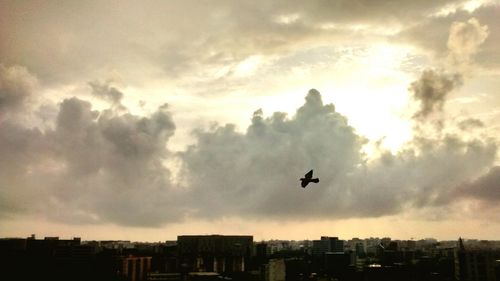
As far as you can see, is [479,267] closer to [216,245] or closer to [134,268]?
[134,268]

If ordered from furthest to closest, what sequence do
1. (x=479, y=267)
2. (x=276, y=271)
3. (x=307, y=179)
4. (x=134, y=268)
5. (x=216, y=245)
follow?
(x=216, y=245)
(x=134, y=268)
(x=276, y=271)
(x=479, y=267)
(x=307, y=179)

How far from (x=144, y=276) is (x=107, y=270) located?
31.5 ft

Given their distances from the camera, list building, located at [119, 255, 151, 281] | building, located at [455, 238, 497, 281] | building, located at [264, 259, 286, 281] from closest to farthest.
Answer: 1. building, located at [455, 238, 497, 281]
2. building, located at [264, 259, 286, 281]
3. building, located at [119, 255, 151, 281]


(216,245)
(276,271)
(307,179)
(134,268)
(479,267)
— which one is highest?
(307,179)

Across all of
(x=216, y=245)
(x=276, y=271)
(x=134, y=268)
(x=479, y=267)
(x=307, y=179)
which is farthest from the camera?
→ (x=216, y=245)

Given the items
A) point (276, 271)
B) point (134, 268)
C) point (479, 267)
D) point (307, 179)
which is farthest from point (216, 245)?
point (307, 179)

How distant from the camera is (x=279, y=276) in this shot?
360 feet

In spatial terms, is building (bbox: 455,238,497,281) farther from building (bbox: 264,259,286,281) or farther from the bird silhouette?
the bird silhouette

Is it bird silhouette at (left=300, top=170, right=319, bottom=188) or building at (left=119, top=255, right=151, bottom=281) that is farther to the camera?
building at (left=119, top=255, right=151, bottom=281)

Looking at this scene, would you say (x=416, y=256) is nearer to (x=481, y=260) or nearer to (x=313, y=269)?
(x=313, y=269)

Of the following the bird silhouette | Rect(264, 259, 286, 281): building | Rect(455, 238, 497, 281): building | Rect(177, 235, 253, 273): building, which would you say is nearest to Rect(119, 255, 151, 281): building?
Rect(264, 259, 286, 281): building

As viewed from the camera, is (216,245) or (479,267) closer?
(479,267)

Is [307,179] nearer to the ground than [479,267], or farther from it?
farther from it

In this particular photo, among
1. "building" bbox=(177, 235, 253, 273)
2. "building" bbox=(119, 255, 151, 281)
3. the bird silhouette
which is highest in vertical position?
the bird silhouette
